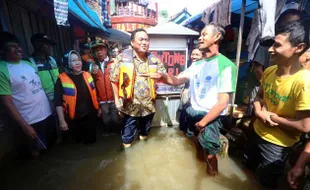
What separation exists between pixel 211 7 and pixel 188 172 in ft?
14.2

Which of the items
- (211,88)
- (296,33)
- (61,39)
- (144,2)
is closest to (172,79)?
(211,88)

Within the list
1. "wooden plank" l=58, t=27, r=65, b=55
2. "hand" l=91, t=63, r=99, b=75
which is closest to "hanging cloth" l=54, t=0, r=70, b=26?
"hand" l=91, t=63, r=99, b=75

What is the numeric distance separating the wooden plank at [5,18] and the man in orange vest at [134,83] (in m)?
2.19

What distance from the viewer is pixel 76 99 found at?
9.87 ft

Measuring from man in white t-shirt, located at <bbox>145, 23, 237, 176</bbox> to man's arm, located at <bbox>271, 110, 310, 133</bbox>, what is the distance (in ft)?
1.91

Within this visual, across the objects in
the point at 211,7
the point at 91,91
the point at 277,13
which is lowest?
the point at 91,91

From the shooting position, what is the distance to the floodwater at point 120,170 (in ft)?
7.57

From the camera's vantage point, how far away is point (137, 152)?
309 cm

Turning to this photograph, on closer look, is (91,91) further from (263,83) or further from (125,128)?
(263,83)

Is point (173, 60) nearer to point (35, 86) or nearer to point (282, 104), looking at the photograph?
point (282, 104)

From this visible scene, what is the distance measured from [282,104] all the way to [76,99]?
3.16 m

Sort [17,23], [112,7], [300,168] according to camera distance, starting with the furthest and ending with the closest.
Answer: [112,7], [17,23], [300,168]

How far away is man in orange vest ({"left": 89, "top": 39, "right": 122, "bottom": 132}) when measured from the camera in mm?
3506

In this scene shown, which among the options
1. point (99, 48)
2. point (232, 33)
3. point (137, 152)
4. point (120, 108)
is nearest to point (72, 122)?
point (120, 108)
